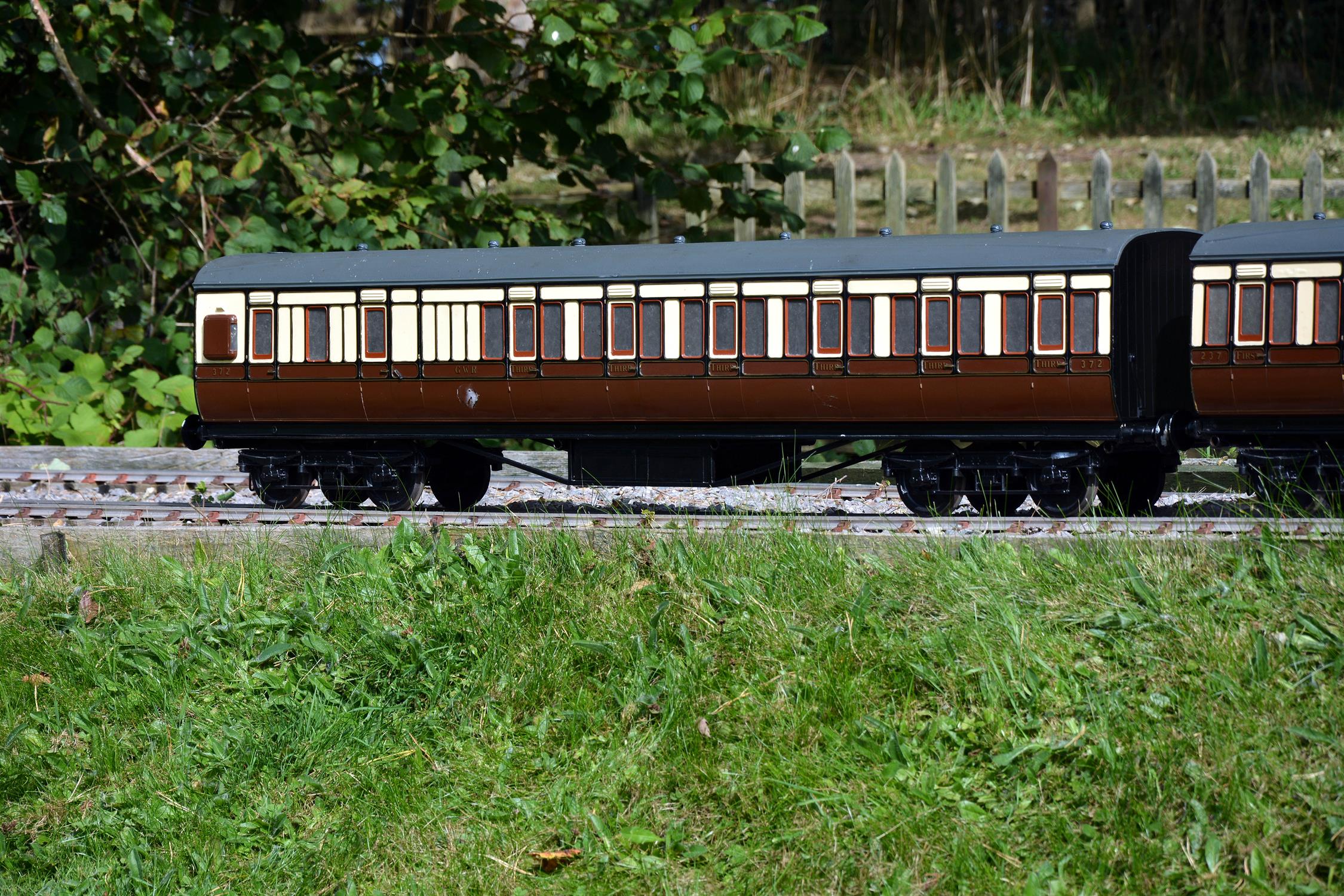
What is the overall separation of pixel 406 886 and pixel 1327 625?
165 inches

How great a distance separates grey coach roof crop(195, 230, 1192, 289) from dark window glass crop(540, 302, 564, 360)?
22cm

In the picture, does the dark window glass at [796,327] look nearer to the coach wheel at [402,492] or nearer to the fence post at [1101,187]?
the coach wheel at [402,492]

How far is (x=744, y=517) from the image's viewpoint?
313 inches

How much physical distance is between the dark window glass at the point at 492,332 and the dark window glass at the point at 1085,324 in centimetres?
406

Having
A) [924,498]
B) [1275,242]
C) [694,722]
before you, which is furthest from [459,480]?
[1275,242]

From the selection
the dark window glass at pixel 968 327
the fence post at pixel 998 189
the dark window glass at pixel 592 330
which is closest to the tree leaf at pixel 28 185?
the dark window glass at pixel 592 330

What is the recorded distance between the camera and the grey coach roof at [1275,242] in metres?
8.73

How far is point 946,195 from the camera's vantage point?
596 inches

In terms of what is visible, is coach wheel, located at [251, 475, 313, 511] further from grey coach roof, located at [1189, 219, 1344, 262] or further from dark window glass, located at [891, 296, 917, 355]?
grey coach roof, located at [1189, 219, 1344, 262]

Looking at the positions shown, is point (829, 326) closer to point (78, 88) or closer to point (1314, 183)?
point (78, 88)

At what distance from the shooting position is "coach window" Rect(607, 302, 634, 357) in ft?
31.9

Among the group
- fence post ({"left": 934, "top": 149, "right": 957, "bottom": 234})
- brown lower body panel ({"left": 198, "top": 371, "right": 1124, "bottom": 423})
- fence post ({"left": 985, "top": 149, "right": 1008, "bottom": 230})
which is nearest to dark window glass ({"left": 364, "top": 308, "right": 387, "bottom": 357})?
brown lower body panel ({"left": 198, "top": 371, "right": 1124, "bottom": 423})

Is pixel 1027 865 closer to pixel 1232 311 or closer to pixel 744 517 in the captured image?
pixel 744 517

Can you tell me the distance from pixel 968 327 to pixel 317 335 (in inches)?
192
